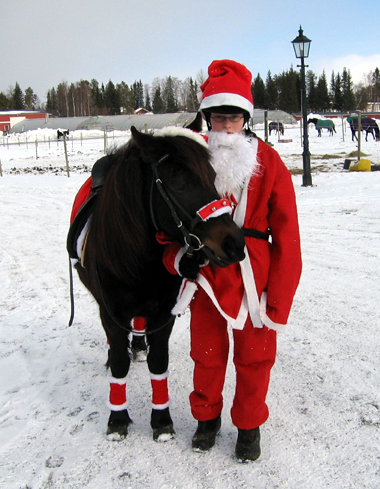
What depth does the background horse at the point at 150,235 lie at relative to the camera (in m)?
1.76

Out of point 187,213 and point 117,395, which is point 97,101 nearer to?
point 117,395

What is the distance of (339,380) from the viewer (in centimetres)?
271

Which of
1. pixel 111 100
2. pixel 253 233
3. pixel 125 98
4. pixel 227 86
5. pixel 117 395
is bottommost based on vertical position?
pixel 117 395

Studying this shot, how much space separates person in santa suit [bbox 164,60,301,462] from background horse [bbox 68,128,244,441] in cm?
14

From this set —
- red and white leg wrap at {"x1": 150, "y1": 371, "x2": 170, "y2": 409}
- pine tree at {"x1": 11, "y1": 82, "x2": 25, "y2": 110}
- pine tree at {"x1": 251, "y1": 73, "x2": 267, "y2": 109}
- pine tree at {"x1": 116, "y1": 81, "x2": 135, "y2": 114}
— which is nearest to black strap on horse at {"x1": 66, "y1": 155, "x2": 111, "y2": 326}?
red and white leg wrap at {"x1": 150, "y1": 371, "x2": 170, "y2": 409}

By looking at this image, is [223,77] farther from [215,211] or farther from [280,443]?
[280,443]

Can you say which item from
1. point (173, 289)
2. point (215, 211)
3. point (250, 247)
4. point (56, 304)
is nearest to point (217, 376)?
point (173, 289)

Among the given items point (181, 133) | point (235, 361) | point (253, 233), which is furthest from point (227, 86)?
point (235, 361)

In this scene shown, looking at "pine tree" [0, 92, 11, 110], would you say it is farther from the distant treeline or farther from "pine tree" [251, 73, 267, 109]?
"pine tree" [251, 73, 267, 109]

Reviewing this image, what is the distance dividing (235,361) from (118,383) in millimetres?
741

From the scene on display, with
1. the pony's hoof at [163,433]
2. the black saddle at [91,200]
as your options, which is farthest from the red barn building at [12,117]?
the pony's hoof at [163,433]

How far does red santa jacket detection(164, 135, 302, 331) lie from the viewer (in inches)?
75.9

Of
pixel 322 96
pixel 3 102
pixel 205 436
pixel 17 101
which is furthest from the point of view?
pixel 17 101

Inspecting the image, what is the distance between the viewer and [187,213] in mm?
1770
